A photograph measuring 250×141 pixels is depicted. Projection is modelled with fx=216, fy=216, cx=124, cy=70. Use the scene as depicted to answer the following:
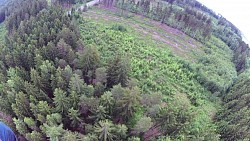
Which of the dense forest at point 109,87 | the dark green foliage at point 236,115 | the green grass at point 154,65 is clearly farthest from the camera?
the green grass at point 154,65

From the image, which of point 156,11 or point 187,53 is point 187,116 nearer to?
point 187,53

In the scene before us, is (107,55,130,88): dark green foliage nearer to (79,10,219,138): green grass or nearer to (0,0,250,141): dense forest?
(0,0,250,141): dense forest

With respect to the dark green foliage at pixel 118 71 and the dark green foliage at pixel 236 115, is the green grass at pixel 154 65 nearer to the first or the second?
the dark green foliage at pixel 236 115

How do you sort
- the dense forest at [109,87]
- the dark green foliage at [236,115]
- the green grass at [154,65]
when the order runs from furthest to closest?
the green grass at [154,65] → the dark green foliage at [236,115] → the dense forest at [109,87]

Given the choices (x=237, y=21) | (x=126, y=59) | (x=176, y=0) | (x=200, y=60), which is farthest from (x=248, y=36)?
(x=126, y=59)

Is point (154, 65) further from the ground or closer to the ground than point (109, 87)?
closer to the ground

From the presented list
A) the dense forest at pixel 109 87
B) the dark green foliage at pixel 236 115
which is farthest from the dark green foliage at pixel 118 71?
the dark green foliage at pixel 236 115

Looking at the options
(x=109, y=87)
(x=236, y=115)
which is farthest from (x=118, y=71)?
(x=236, y=115)

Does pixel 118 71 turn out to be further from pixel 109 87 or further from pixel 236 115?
pixel 236 115
